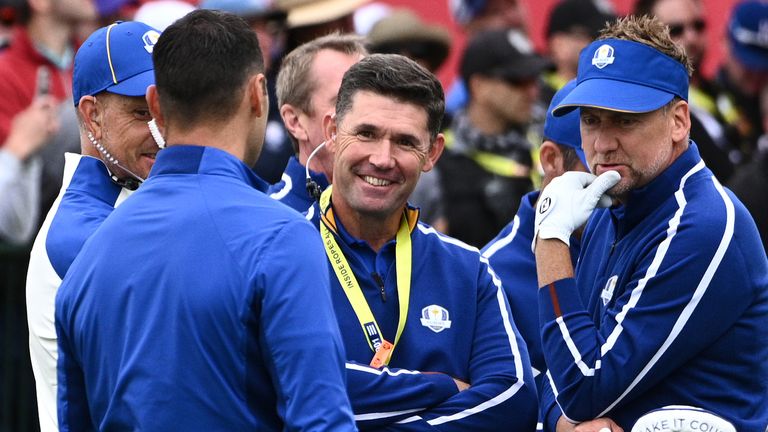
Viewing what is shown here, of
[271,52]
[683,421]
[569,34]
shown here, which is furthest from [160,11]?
[683,421]

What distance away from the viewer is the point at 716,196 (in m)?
4.52

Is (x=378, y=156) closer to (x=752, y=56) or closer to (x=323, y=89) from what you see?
(x=323, y=89)

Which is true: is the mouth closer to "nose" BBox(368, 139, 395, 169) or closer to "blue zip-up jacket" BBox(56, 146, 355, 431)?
"nose" BBox(368, 139, 395, 169)

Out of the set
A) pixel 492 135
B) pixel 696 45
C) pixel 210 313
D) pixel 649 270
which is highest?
pixel 696 45

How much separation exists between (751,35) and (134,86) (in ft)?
17.4

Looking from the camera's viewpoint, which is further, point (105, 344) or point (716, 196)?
point (716, 196)

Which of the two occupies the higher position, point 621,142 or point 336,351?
point 621,142

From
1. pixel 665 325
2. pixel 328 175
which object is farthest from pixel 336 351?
pixel 328 175

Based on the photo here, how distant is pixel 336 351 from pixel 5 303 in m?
4.98

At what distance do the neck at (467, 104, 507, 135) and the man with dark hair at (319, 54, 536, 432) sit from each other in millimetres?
3498

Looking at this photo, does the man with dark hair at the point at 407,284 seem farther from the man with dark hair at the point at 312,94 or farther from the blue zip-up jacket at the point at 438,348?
the man with dark hair at the point at 312,94

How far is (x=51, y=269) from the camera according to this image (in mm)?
4398

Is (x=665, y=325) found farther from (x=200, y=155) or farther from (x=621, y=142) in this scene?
(x=200, y=155)

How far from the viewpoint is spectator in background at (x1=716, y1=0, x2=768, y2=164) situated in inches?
348
